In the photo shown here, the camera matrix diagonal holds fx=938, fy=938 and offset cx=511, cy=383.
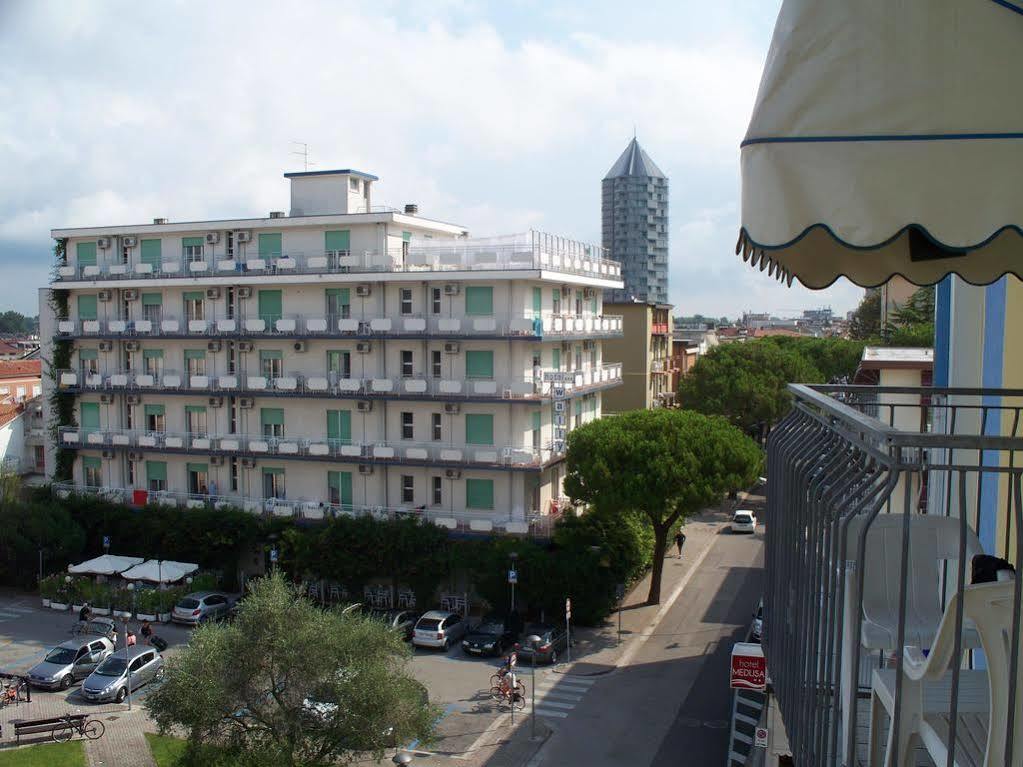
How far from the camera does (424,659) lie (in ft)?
100

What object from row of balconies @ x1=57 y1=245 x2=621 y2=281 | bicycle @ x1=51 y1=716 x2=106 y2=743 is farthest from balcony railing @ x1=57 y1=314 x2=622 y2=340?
bicycle @ x1=51 y1=716 x2=106 y2=743

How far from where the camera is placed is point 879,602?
4602 mm

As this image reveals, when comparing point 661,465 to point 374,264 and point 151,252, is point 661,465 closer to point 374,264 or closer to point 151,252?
point 374,264

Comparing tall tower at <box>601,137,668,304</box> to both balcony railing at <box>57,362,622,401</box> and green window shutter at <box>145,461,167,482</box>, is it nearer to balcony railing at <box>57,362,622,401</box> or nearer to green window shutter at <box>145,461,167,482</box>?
balcony railing at <box>57,362,622,401</box>

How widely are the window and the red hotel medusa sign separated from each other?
2296 cm

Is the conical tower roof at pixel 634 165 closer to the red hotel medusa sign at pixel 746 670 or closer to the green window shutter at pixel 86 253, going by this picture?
the green window shutter at pixel 86 253

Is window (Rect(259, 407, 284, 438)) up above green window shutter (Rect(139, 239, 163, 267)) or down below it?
below

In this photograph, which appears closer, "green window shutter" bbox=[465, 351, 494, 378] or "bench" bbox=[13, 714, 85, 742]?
"bench" bbox=[13, 714, 85, 742]

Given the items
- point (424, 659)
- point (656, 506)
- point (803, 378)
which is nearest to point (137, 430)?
point (424, 659)

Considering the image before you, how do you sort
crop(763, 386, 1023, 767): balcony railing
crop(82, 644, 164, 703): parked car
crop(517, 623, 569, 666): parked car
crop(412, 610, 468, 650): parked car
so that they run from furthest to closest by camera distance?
1. crop(412, 610, 468, 650): parked car
2. crop(517, 623, 569, 666): parked car
3. crop(82, 644, 164, 703): parked car
4. crop(763, 386, 1023, 767): balcony railing

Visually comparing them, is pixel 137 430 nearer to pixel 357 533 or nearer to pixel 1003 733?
pixel 357 533

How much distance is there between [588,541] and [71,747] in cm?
1748

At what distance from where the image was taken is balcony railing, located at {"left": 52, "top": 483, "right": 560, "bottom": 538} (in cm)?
3406

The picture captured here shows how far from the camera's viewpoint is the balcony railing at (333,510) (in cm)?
3406
